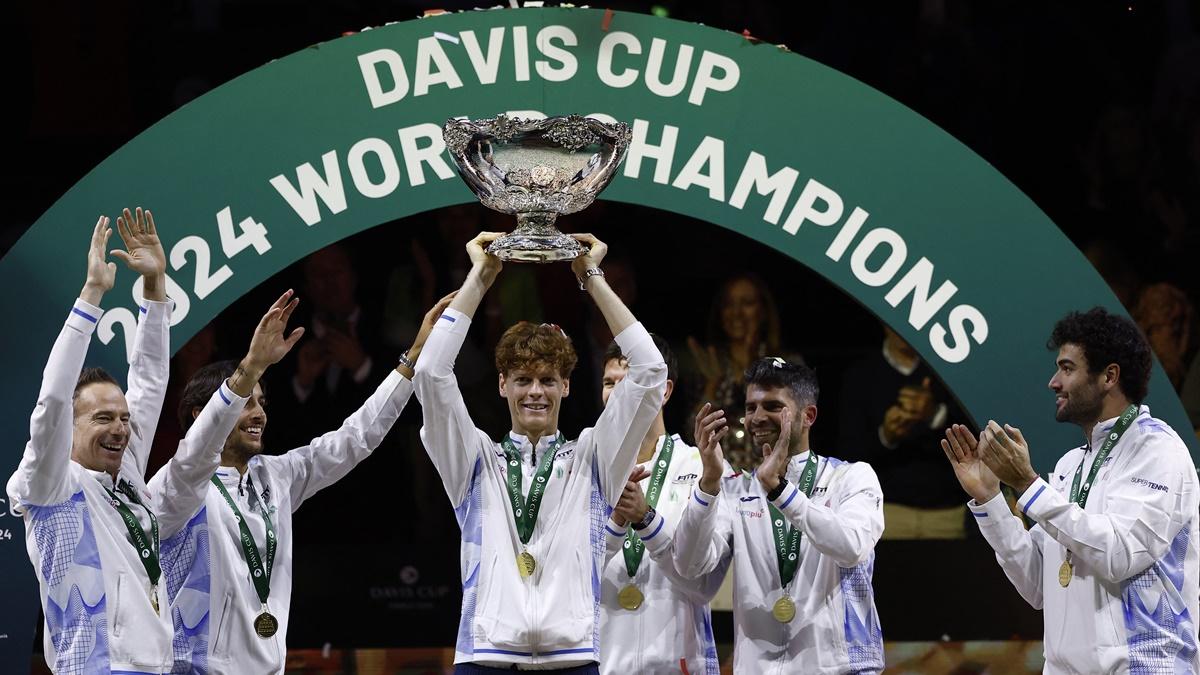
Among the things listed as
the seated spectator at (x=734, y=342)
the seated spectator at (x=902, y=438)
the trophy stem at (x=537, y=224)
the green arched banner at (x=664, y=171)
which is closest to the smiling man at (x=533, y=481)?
the trophy stem at (x=537, y=224)

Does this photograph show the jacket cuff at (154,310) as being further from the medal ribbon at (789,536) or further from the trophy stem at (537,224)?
the medal ribbon at (789,536)

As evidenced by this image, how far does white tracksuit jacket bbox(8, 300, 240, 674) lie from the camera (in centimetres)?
514

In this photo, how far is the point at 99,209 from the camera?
618 cm

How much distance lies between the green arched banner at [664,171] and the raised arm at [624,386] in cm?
90

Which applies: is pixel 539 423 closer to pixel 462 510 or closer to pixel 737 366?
pixel 462 510

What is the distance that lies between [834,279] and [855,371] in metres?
2.45

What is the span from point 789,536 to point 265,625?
184 centimetres

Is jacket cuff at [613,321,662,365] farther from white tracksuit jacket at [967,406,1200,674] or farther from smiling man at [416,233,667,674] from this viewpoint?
white tracksuit jacket at [967,406,1200,674]

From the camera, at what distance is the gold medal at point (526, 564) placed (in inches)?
213

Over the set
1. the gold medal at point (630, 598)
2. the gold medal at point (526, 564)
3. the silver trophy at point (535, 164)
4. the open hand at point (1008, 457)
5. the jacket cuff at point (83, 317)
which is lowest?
the gold medal at point (630, 598)

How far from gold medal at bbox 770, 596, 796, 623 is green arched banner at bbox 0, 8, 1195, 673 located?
978mm

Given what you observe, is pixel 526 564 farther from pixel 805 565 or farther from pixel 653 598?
pixel 805 565

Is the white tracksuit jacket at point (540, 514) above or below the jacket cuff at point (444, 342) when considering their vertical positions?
below

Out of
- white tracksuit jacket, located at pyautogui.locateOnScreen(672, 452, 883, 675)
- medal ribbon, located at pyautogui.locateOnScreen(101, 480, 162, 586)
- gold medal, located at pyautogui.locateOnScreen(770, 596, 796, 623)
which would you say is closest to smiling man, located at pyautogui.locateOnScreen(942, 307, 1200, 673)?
white tracksuit jacket, located at pyautogui.locateOnScreen(672, 452, 883, 675)
